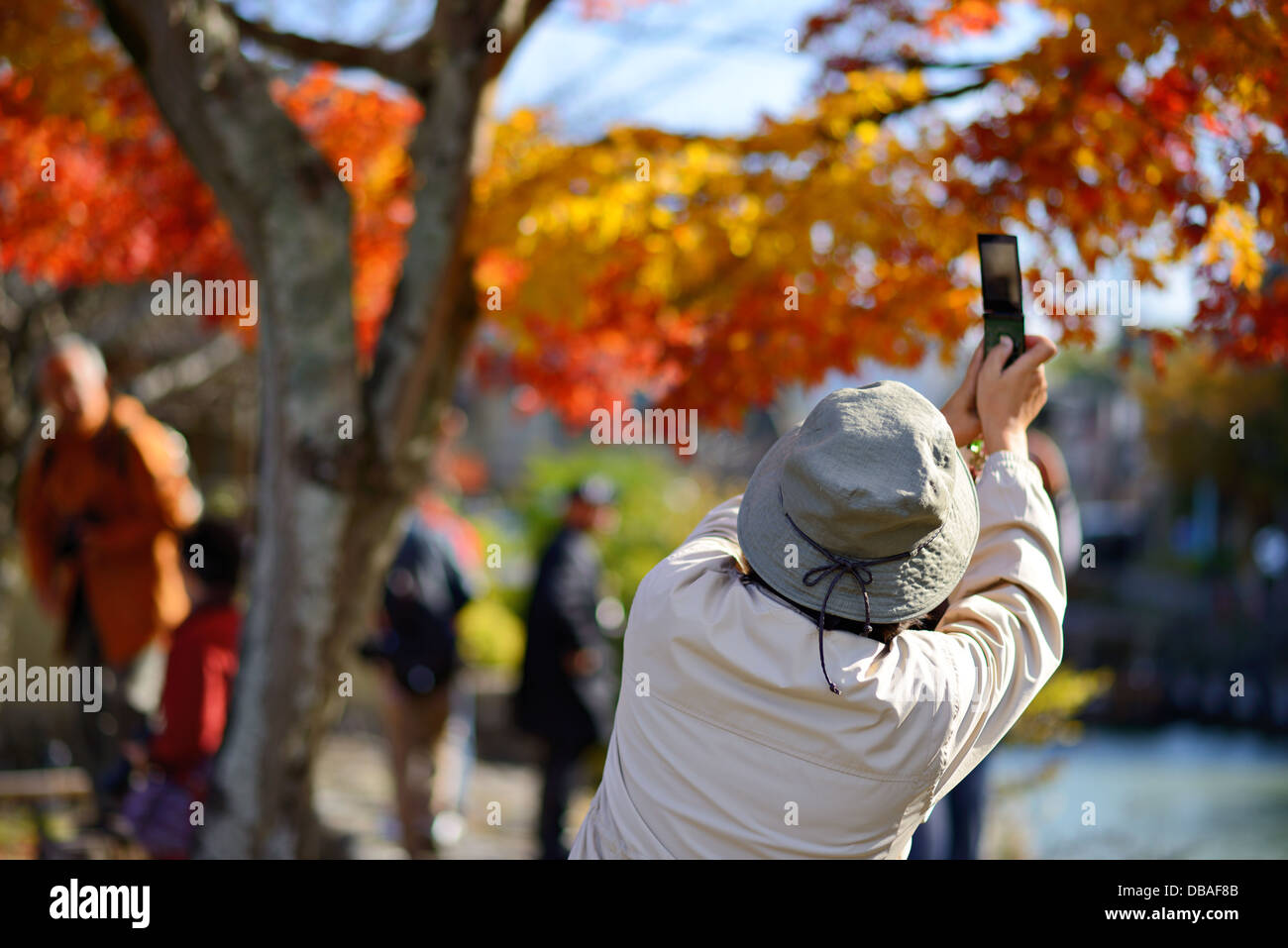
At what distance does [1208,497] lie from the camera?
26.0m

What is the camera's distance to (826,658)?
55.6 inches

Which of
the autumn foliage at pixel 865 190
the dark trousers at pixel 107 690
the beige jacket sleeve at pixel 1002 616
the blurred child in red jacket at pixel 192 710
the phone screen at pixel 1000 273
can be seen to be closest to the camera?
the beige jacket sleeve at pixel 1002 616

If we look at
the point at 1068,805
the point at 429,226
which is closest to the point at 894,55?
the point at 429,226

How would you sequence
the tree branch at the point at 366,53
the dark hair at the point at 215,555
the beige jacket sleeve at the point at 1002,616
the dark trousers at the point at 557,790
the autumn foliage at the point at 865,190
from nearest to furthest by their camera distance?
the beige jacket sleeve at the point at 1002,616 → the autumn foliage at the point at 865,190 → the tree branch at the point at 366,53 → the dark hair at the point at 215,555 → the dark trousers at the point at 557,790

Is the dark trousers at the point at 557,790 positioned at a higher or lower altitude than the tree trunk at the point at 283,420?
lower

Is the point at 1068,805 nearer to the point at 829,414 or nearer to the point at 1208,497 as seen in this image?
the point at 829,414

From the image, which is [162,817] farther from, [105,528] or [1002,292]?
[1002,292]

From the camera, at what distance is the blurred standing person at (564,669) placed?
5.20m

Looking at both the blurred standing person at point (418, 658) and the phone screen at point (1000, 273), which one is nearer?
the phone screen at point (1000, 273)

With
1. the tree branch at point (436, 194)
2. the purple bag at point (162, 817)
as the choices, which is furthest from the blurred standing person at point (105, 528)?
the tree branch at point (436, 194)

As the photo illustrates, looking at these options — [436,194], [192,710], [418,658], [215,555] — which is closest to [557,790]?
[418,658]

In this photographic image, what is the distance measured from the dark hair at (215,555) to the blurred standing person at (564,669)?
1777mm

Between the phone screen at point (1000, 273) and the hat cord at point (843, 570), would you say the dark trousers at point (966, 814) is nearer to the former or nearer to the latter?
the phone screen at point (1000, 273)

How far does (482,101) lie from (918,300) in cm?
163
